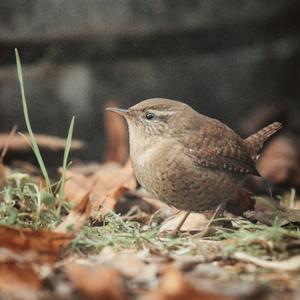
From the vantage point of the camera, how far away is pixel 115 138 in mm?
6352

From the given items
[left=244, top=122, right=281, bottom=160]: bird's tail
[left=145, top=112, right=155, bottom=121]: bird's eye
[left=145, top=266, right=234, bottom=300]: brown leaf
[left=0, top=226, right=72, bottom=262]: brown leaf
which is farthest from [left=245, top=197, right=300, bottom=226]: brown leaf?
[left=145, top=266, right=234, bottom=300]: brown leaf

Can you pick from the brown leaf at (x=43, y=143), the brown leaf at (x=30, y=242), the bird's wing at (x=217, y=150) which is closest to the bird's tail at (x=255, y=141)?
the bird's wing at (x=217, y=150)

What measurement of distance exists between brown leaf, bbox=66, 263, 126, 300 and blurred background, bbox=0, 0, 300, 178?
160 inches

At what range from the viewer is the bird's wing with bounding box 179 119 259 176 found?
409cm

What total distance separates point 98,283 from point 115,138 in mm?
4085

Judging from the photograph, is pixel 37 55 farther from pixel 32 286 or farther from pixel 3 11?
pixel 32 286

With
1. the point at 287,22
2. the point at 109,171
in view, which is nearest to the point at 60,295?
the point at 109,171

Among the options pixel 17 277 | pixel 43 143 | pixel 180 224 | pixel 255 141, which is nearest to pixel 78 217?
pixel 17 277

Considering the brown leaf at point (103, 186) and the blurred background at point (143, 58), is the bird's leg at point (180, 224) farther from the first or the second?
the blurred background at point (143, 58)

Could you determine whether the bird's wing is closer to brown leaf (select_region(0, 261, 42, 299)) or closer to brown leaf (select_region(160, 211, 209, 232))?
brown leaf (select_region(160, 211, 209, 232))

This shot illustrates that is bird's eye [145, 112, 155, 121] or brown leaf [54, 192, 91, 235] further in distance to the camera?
bird's eye [145, 112, 155, 121]

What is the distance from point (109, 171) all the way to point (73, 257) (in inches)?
86.6

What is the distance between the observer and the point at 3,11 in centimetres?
612

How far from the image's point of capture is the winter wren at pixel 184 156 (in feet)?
13.1
